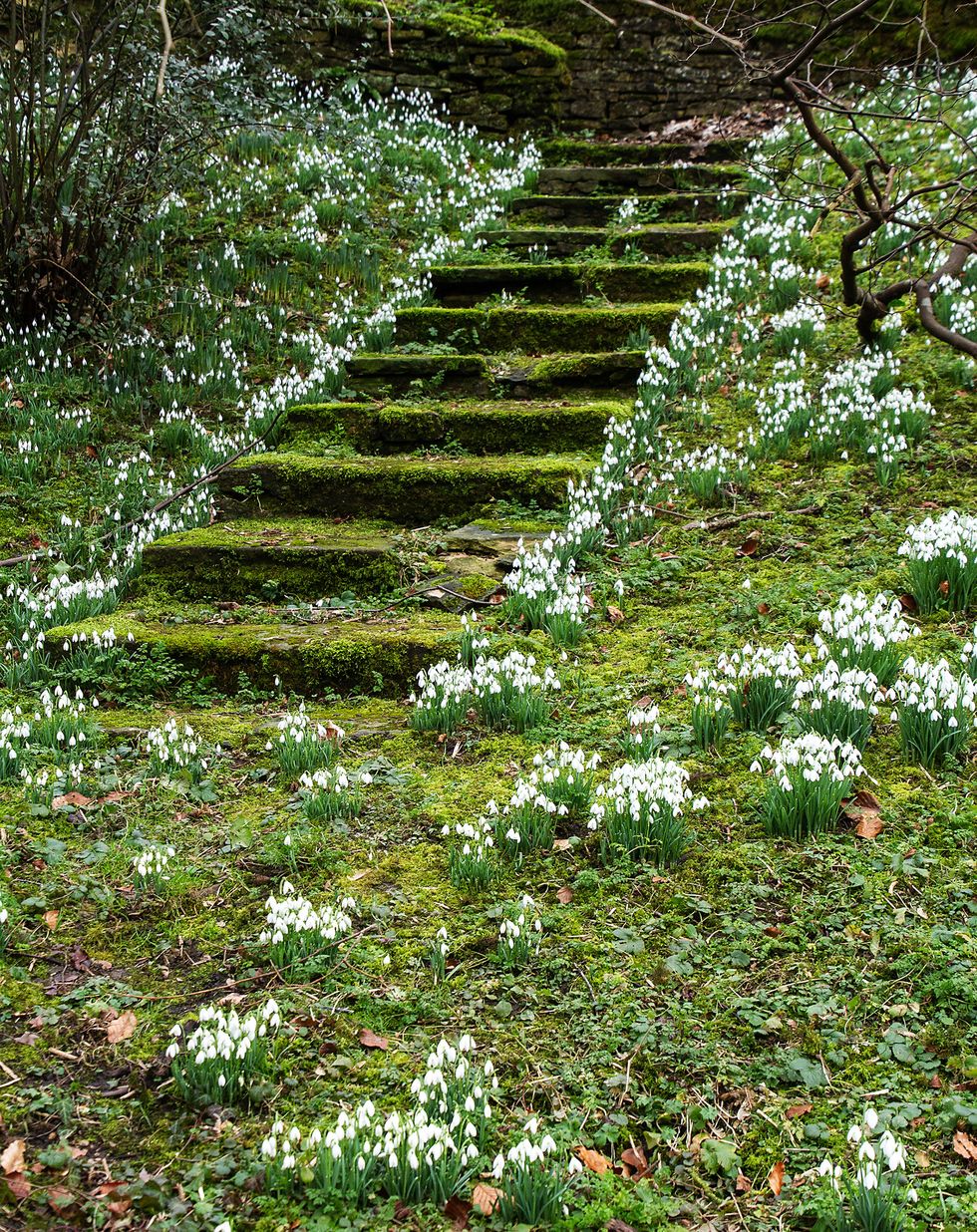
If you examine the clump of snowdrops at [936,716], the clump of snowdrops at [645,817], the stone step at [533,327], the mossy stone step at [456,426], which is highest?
the stone step at [533,327]

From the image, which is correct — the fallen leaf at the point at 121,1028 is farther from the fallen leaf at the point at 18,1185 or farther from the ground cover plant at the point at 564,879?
the fallen leaf at the point at 18,1185

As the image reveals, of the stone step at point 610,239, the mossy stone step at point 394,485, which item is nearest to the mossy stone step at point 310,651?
the mossy stone step at point 394,485

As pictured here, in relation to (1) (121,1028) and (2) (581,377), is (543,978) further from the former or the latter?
(2) (581,377)

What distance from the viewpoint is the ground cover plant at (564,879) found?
2.14 meters

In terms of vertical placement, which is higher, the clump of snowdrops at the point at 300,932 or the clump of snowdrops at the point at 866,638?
the clump of snowdrops at the point at 866,638

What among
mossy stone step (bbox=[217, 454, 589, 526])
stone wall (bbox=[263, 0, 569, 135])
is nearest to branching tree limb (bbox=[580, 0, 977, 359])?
stone wall (bbox=[263, 0, 569, 135])

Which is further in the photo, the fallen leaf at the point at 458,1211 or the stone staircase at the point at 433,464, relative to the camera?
the stone staircase at the point at 433,464

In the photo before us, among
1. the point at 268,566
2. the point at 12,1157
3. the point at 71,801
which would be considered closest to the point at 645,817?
the point at 12,1157

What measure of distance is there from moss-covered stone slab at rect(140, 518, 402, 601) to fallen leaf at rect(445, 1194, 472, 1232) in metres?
3.35

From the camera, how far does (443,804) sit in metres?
3.46

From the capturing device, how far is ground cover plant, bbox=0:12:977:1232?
214 centimetres

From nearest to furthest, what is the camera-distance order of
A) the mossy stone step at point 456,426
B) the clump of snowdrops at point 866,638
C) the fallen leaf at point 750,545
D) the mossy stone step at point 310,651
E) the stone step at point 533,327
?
the clump of snowdrops at point 866,638, the mossy stone step at point 310,651, the fallen leaf at point 750,545, the mossy stone step at point 456,426, the stone step at point 533,327

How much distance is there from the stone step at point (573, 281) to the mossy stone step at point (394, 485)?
Result: 7.64 ft

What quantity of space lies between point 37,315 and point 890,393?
6449mm
